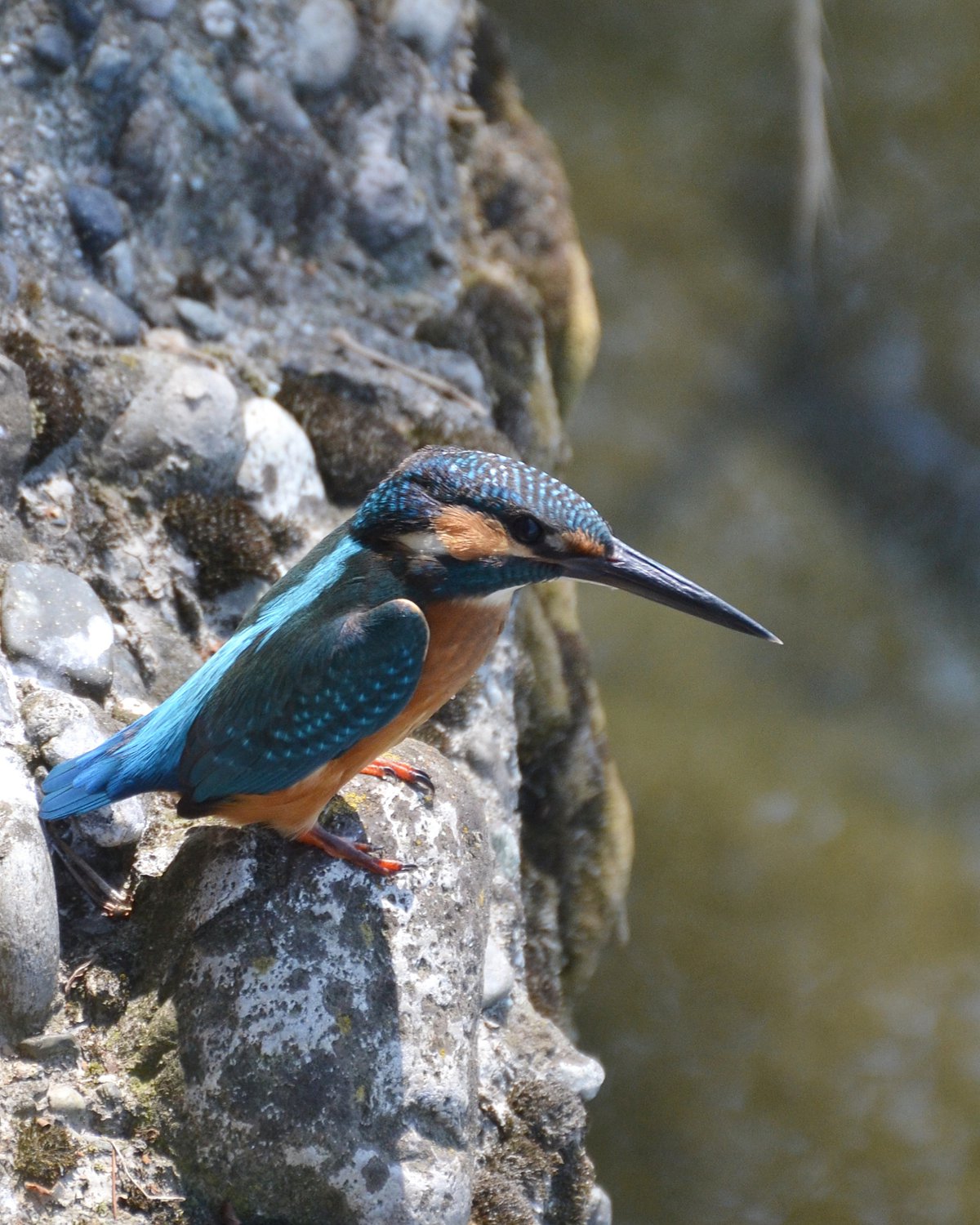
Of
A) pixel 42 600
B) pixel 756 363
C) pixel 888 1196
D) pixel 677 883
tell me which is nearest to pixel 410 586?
pixel 42 600

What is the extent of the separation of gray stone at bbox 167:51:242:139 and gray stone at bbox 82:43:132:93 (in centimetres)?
18

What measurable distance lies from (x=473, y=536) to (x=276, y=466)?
1.14 m

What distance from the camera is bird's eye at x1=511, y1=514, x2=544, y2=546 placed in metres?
2.69

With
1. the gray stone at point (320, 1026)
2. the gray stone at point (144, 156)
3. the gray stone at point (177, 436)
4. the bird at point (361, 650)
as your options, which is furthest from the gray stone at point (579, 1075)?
the gray stone at point (144, 156)

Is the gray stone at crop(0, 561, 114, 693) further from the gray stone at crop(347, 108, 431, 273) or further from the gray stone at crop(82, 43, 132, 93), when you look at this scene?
the gray stone at crop(347, 108, 431, 273)

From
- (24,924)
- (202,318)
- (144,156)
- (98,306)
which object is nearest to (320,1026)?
(24,924)

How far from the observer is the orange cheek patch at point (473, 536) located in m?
2.72

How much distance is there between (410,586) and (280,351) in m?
1.52

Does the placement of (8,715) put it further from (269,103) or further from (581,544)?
(269,103)

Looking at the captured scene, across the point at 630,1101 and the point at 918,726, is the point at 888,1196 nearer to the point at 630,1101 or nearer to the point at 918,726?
the point at 630,1101

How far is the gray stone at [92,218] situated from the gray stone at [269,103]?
2.24ft

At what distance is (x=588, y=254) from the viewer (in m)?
6.57

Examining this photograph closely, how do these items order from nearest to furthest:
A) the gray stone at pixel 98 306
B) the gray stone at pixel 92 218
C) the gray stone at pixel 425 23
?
1. the gray stone at pixel 98 306
2. the gray stone at pixel 92 218
3. the gray stone at pixel 425 23

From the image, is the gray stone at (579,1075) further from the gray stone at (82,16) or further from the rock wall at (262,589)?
the gray stone at (82,16)
